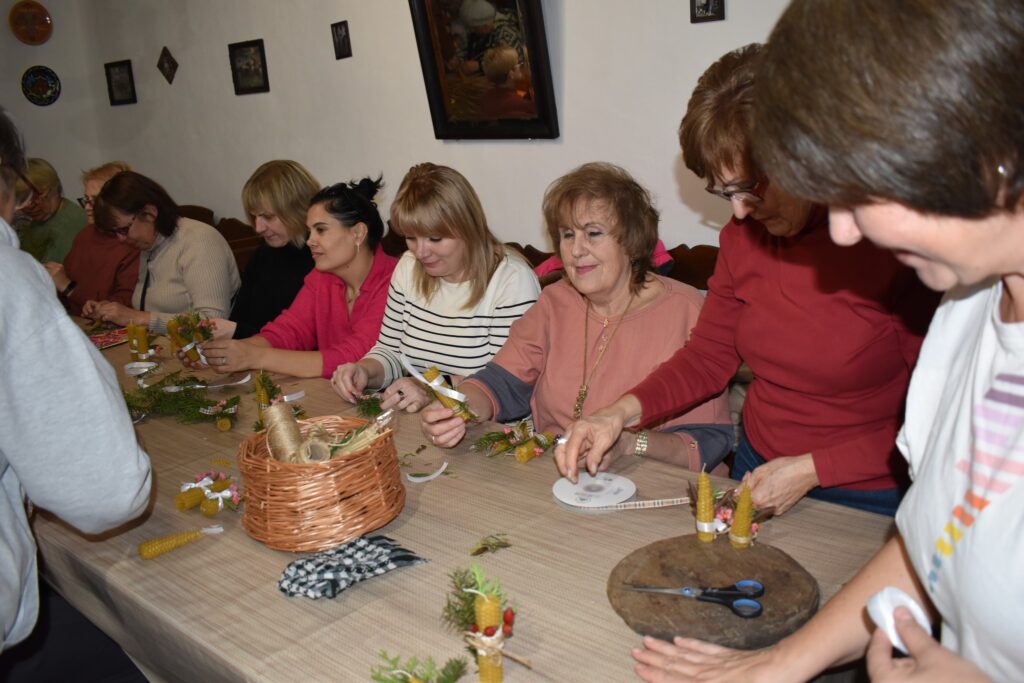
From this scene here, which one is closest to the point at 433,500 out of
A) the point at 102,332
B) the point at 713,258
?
the point at 713,258

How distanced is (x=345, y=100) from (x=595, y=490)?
4.22 meters

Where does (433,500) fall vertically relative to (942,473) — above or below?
below

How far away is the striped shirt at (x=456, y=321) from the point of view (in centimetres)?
299

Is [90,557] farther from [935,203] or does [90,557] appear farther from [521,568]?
[935,203]

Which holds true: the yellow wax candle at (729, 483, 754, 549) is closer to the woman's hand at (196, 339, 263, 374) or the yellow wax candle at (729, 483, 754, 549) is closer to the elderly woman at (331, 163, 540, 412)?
the elderly woman at (331, 163, 540, 412)

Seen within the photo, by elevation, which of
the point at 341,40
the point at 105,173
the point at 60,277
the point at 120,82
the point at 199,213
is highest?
the point at 120,82

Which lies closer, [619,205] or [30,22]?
[619,205]

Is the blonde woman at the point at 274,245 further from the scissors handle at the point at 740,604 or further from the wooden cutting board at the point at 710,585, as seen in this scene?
the scissors handle at the point at 740,604

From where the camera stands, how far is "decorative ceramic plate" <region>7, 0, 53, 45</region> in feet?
24.3

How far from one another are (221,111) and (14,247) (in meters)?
5.47

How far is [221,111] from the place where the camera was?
6566 millimetres

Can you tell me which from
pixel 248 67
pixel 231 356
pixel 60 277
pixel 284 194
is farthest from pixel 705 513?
pixel 248 67

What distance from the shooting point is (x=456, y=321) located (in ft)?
10.0

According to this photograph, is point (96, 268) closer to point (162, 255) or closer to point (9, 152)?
point (162, 255)
